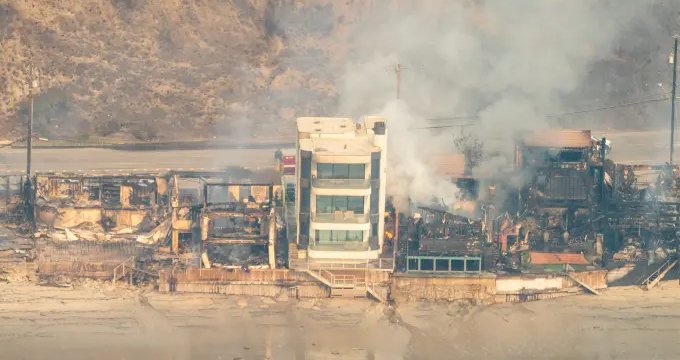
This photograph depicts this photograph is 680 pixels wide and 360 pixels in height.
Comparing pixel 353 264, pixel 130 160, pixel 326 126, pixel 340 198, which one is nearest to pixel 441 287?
pixel 353 264

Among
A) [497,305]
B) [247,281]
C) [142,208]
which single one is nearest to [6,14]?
[142,208]

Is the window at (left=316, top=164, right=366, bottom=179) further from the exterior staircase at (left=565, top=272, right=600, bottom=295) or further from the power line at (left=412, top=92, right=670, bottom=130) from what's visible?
the power line at (left=412, top=92, right=670, bottom=130)

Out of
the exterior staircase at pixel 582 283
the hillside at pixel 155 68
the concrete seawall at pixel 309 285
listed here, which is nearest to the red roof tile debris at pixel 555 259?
the exterior staircase at pixel 582 283

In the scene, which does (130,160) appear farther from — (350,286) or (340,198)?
(350,286)

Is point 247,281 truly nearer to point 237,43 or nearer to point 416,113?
point 416,113

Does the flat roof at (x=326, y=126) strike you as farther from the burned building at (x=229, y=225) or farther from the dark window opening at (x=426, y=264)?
the dark window opening at (x=426, y=264)

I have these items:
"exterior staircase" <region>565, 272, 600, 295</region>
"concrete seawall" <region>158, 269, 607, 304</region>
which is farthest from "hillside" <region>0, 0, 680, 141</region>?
"exterior staircase" <region>565, 272, 600, 295</region>
